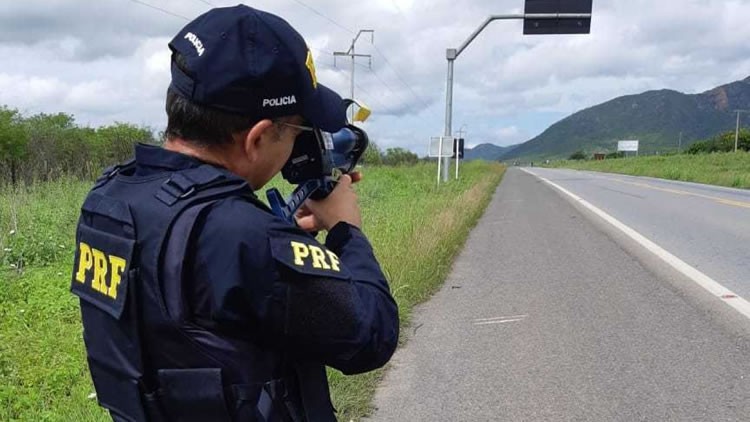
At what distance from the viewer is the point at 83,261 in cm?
132

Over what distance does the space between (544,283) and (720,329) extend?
76.9 inches

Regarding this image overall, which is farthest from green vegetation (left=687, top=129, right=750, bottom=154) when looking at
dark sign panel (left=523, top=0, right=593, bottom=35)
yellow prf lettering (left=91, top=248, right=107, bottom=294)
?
yellow prf lettering (left=91, top=248, right=107, bottom=294)

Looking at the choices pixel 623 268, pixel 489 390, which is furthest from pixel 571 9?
pixel 489 390

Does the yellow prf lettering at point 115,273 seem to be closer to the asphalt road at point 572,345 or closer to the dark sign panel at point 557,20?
the asphalt road at point 572,345

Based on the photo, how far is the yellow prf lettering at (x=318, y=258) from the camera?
1170 mm

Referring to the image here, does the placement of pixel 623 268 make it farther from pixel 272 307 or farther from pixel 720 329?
pixel 272 307

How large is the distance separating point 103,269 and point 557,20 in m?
18.4

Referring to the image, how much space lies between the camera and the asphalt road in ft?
11.1

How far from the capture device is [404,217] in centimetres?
1040

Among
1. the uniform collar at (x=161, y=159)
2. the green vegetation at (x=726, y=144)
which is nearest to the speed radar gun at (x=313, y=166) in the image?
the uniform collar at (x=161, y=159)

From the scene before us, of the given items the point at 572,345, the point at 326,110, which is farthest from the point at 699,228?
the point at 326,110

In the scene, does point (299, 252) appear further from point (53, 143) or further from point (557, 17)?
point (53, 143)

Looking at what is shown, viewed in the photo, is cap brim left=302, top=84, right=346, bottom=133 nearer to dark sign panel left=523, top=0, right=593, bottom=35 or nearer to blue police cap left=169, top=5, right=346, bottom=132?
blue police cap left=169, top=5, right=346, bottom=132

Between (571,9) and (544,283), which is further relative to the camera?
A: (571,9)
